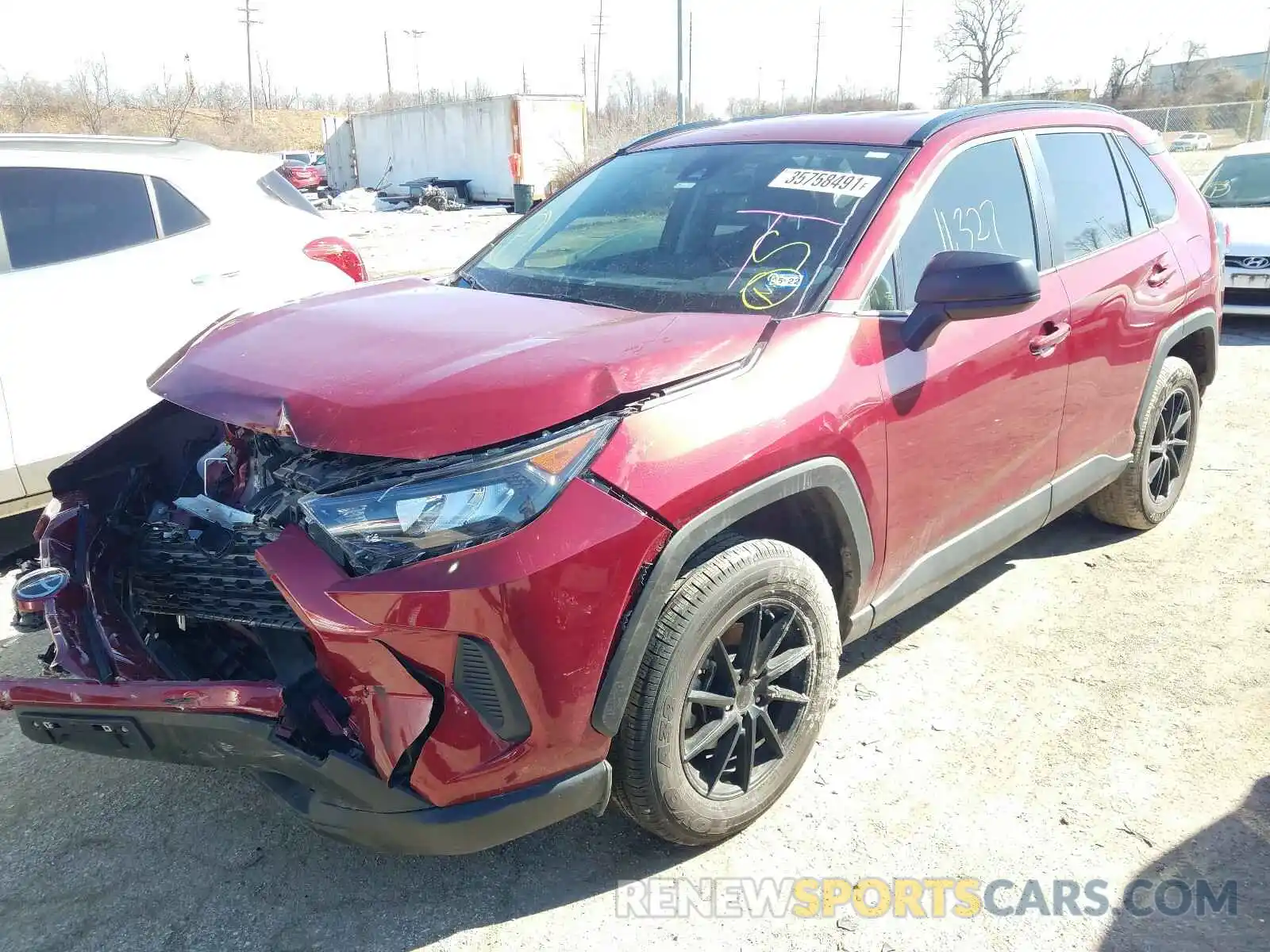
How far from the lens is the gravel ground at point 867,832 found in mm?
2332

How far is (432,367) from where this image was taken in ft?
7.34

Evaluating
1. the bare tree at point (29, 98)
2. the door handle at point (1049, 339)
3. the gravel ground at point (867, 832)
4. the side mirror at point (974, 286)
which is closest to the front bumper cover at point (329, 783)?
the gravel ground at point (867, 832)

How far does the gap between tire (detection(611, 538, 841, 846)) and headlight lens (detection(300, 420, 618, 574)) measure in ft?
1.47

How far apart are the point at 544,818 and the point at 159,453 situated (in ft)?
5.48

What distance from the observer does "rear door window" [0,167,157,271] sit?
13.7 feet

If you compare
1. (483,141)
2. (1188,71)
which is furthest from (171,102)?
(1188,71)

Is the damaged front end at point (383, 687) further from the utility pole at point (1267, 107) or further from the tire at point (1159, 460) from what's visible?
the utility pole at point (1267, 107)

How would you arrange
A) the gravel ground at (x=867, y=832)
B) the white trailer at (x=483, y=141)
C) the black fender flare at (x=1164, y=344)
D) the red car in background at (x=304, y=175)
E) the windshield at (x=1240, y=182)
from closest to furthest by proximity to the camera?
the gravel ground at (x=867, y=832), the black fender flare at (x=1164, y=344), the windshield at (x=1240, y=182), the white trailer at (x=483, y=141), the red car in background at (x=304, y=175)

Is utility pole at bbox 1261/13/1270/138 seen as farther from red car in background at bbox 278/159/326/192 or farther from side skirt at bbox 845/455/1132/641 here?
red car in background at bbox 278/159/326/192

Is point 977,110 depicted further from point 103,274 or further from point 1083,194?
point 103,274

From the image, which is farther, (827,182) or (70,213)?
(70,213)

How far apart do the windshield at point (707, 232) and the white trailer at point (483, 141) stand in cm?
2449

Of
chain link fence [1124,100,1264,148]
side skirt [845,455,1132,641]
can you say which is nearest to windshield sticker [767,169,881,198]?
side skirt [845,455,1132,641]

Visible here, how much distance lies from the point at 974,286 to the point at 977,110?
1140mm
